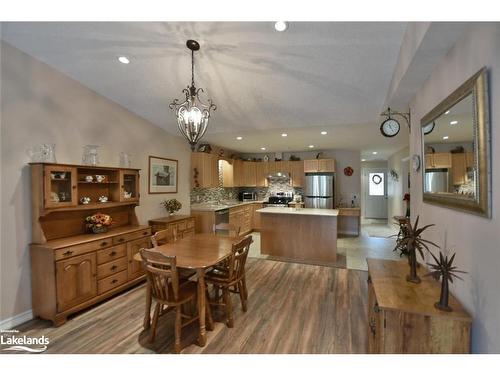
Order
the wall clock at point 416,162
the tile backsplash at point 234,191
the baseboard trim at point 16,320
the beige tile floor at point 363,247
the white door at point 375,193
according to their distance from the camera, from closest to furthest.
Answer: the wall clock at point 416,162 → the baseboard trim at point 16,320 → the beige tile floor at point 363,247 → the tile backsplash at point 234,191 → the white door at point 375,193

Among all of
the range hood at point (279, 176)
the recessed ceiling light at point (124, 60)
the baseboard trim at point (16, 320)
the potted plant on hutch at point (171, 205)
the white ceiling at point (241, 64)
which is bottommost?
the baseboard trim at point (16, 320)

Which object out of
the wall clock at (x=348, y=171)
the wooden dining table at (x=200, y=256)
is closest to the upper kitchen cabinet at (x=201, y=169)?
the wooden dining table at (x=200, y=256)

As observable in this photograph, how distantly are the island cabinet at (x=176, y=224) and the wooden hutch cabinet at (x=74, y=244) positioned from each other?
566mm

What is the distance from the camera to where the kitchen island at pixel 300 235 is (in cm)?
450

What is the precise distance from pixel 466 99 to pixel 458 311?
1.32 meters

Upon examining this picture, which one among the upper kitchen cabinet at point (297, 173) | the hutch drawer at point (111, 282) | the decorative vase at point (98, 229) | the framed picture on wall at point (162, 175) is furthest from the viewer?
the upper kitchen cabinet at point (297, 173)

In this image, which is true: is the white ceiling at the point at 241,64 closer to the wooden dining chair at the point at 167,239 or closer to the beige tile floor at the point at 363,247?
the wooden dining chair at the point at 167,239

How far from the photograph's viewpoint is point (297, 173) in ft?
24.0

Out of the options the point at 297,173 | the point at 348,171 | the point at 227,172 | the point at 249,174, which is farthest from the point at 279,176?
the point at 348,171

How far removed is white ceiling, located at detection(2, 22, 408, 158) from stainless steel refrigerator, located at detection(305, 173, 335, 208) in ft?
9.23

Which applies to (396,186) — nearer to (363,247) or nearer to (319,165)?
(319,165)

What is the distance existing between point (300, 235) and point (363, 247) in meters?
1.95

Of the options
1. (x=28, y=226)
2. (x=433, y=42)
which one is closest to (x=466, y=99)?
(x=433, y=42)

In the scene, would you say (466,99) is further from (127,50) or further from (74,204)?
(74,204)
